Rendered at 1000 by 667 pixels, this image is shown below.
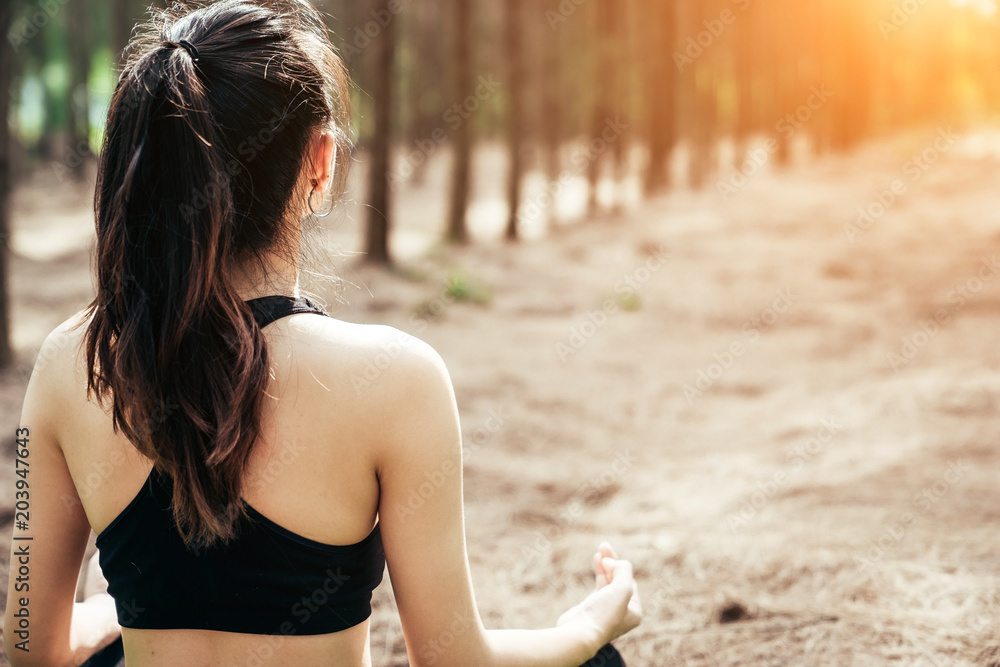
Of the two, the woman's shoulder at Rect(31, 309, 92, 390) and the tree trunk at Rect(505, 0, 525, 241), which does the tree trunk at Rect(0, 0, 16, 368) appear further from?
the tree trunk at Rect(505, 0, 525, 241)

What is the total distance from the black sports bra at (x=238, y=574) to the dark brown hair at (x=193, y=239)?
5 cm

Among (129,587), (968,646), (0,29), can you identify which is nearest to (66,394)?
(129,587)

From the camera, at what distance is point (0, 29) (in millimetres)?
5629

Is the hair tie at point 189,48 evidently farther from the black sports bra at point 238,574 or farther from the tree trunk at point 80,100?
the tree trunk at point 80,100

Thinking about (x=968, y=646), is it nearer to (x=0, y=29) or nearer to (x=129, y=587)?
(x=129, y=587)

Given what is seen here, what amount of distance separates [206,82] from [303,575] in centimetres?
82

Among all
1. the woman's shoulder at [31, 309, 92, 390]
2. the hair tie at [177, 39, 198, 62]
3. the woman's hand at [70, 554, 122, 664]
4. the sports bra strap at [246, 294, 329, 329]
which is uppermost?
the hair tie at [177, 39, 198, 62]

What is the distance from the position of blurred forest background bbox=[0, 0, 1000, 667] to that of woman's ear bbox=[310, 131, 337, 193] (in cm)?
44

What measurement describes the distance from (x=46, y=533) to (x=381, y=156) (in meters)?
9.76

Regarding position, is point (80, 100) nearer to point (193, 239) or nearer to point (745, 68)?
point (745, 68)

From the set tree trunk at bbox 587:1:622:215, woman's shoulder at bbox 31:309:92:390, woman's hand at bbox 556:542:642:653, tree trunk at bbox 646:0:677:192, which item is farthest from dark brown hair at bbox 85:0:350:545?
tree trunk at bbox 646:0:677:192

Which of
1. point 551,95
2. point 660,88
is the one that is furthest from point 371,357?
point 660,88

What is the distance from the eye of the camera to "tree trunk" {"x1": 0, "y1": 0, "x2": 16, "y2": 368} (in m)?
5.83

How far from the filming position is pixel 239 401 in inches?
54.2
